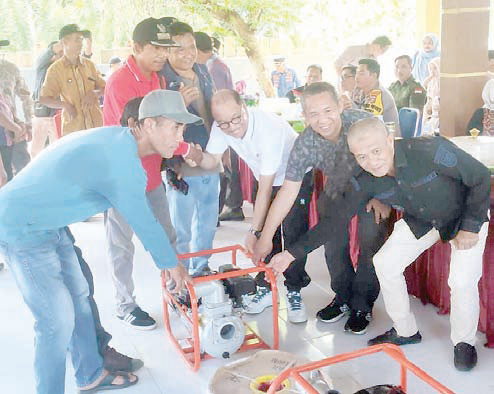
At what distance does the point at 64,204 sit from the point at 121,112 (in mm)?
883

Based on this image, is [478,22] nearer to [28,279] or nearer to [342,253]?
[342,253]

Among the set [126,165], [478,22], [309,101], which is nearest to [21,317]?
[126,165]

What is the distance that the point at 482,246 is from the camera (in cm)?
235

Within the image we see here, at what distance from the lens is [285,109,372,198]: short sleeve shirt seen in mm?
2547

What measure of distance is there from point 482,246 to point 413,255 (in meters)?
0.29

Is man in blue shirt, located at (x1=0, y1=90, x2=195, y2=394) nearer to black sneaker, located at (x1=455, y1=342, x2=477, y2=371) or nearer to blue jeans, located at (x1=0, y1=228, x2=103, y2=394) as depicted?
blue jeans, located at (x1=0, y1=228, x2=103, y2=394)

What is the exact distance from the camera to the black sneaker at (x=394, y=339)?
2.65 m

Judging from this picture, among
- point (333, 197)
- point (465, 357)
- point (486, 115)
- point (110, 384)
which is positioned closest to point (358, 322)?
point (465, 357)

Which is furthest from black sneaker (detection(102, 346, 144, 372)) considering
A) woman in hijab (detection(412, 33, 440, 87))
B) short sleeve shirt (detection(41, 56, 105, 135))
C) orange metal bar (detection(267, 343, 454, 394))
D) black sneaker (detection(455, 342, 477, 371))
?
woman in hijab (detection(412, 33, 440, 87))

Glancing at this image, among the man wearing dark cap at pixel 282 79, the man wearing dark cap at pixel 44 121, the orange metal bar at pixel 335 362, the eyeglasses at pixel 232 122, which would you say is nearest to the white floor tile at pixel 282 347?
the orange metal bar at pixel 335 362

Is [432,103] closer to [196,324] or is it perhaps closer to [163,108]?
[196,324]

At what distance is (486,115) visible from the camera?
3889mm

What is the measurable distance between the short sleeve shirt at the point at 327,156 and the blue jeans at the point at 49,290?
1044 millimetres

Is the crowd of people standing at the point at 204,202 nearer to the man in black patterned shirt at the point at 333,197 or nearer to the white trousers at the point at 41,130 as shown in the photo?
the man in black patterned shirt at the point at 333,197
